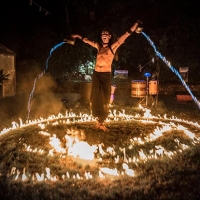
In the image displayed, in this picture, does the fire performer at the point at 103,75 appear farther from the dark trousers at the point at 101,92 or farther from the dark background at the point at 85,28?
the dark background at the point at 85,28

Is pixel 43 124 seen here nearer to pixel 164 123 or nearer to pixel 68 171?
pixel 164 123

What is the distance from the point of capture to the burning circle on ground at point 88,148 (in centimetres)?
523

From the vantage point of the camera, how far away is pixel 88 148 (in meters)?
6.27

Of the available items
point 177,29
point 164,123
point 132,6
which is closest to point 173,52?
point 177,29

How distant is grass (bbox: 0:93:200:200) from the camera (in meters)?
4.42

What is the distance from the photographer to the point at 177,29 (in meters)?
21.3

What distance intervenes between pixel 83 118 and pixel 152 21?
13.6m

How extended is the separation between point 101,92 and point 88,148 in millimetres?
2386

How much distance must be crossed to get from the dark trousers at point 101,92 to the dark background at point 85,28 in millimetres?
12887

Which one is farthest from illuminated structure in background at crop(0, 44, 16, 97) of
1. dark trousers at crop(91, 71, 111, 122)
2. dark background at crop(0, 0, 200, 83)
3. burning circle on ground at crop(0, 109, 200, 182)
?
dark trousers at crop(91, 71, 111, 122)

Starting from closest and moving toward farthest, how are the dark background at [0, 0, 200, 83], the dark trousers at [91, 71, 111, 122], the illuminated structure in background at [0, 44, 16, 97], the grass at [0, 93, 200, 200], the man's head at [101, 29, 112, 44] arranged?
the grass at [0, 93, 200, 200], the man's head at [101, 29, 112, 44], the dark trousers at [91, 71, 111, 122], the illuminated structure in background at [0, 44, 16, 97], the dark background at [0, 0, 200, 83]

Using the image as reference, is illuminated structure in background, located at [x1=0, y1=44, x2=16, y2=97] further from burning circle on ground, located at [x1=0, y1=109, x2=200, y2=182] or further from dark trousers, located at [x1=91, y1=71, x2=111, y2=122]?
dark trousers, located at [x1=91, y1=71, x2=111, y2=122]

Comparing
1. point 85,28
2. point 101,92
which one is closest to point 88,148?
point 101,92

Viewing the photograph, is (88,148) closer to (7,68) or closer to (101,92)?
(101,92)
